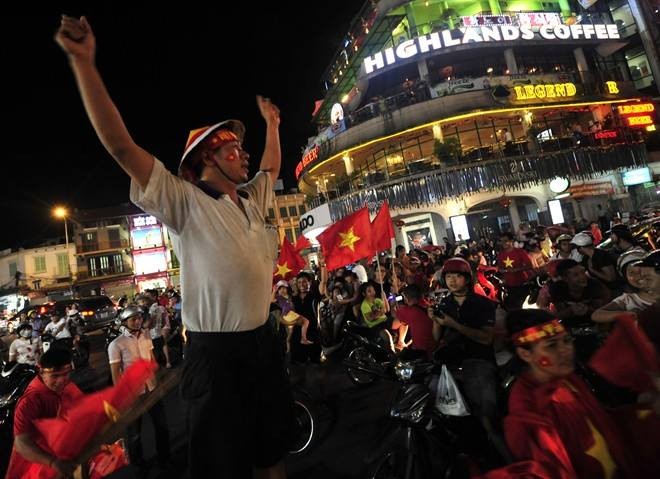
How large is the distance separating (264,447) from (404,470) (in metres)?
1.68

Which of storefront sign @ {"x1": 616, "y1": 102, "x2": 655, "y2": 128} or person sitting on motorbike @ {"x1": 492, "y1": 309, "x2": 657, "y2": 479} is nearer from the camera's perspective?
person sitting on motorbike @ {"x1": 492, "y1": 309, "x2": 657, "y2": 479}

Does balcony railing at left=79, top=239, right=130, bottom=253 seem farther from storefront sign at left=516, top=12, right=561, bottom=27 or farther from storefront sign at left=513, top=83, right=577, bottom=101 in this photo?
storefront sign at left=516, top=12, right=561, bottom=27

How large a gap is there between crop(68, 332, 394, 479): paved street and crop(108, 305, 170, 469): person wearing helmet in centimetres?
21

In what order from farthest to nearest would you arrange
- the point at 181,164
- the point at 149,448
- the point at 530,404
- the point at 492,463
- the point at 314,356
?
the point at 314,356 < the point at 149,448 < the point at 492,463 < the point at 530,404 < the point at 181,164

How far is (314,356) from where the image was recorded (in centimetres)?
656

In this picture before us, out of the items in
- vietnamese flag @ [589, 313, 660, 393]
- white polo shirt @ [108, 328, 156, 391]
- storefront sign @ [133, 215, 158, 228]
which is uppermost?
storefront sign @ [133, 215, 158, 228]

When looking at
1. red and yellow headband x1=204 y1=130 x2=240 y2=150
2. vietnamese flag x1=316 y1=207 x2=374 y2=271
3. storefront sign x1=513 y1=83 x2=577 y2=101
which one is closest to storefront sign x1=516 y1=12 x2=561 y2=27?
storefront sign x1=513 y1=83 x2=577 y2=101

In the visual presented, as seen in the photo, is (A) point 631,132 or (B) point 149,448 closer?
(B) point 149,448

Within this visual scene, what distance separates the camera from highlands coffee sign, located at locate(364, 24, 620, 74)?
81.6 feet

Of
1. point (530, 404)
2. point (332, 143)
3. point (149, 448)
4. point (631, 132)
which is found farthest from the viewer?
point (332, 143)

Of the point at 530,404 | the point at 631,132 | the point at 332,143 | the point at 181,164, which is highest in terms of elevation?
the point at 332,143

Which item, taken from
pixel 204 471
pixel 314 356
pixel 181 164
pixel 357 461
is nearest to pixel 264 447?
pixel 204 471

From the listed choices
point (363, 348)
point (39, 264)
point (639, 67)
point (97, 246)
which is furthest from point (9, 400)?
point (39, 264)

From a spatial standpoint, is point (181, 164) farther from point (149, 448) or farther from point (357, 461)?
point (149, 448)
